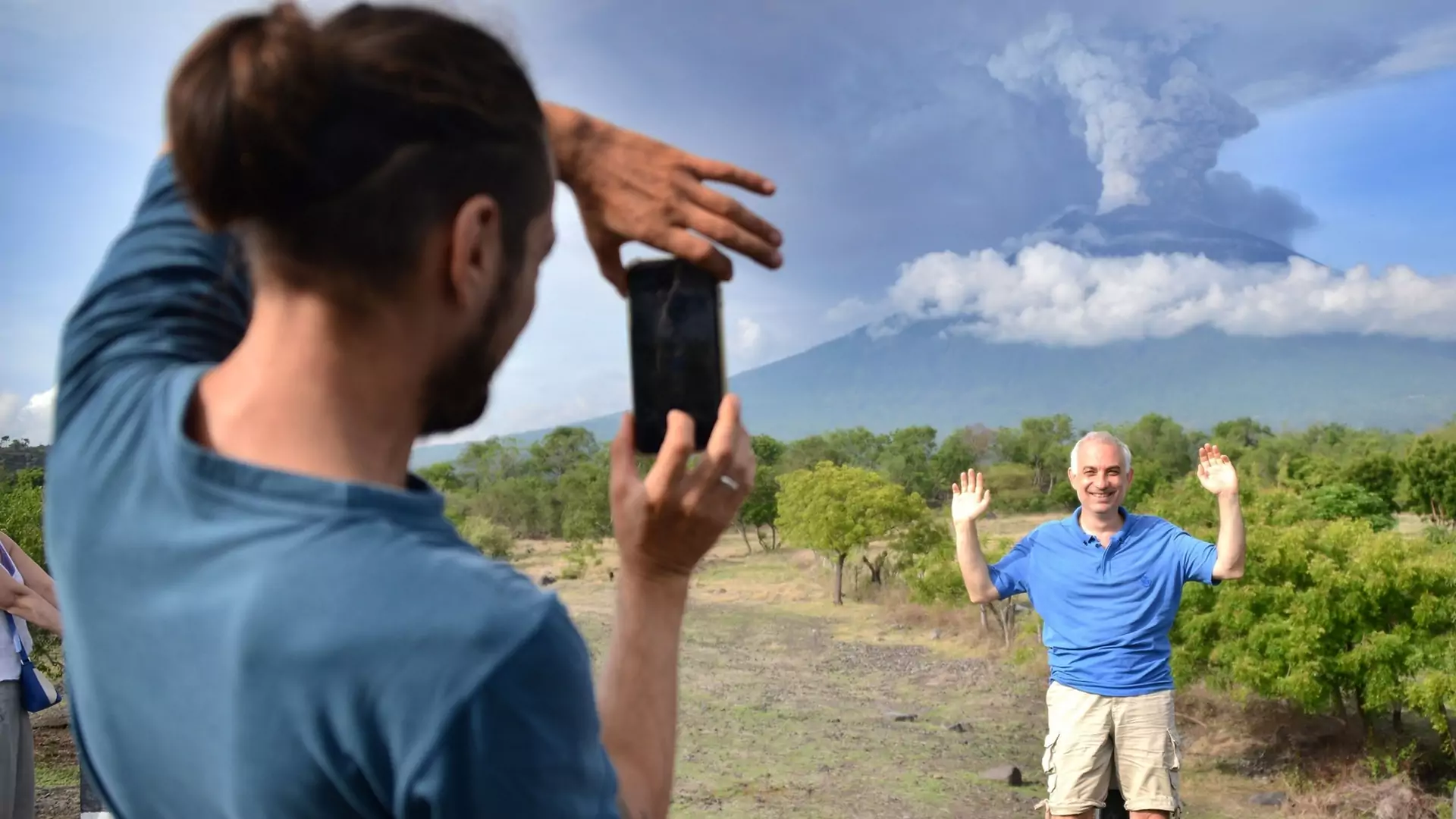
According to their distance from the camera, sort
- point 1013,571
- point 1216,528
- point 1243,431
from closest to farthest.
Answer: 1. point 1013,571
2. point 1216,528
3. point 1243,431

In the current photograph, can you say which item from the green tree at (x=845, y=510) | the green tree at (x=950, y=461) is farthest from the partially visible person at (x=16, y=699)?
the green tree at (x=950, y=461)

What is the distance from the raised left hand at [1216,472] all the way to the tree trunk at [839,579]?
15129 millimetres

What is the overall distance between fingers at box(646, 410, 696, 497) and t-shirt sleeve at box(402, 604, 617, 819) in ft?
0.77

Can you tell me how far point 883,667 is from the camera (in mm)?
15430

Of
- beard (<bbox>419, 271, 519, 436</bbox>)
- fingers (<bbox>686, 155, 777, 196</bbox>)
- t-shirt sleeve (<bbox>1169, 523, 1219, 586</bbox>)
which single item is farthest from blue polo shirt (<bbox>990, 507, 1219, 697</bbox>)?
beard (<bbox>419, 271, 519, 436</bbox>)

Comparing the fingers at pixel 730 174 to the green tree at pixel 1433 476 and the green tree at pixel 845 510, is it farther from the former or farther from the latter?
the green tree at pixel 1433 476

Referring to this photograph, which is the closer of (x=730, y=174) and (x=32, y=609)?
(x=730, y=174)

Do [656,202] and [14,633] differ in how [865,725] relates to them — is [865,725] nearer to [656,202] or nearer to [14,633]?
[14,633]

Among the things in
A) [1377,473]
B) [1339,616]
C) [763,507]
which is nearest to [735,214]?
[1339,616]

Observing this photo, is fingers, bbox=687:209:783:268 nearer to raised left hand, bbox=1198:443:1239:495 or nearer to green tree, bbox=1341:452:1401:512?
raised left hand, bbox=1198:443:1239:495

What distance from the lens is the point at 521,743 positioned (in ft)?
2.11

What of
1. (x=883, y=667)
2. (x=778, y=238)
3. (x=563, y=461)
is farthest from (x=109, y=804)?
(x=563, y=461)

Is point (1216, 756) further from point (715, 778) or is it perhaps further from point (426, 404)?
point (426, 404)

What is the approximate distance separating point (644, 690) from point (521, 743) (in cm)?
29
